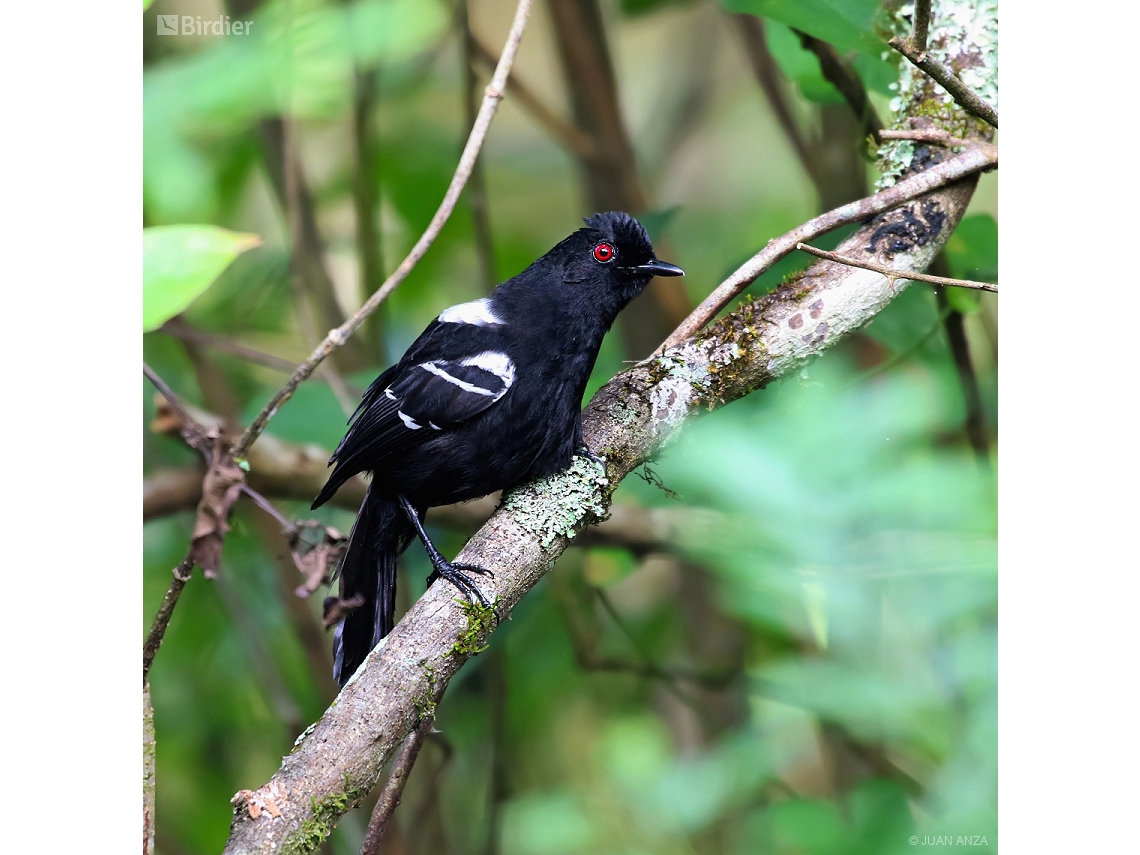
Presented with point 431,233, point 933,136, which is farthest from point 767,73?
point 431,233

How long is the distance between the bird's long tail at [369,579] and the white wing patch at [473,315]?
0.40 m

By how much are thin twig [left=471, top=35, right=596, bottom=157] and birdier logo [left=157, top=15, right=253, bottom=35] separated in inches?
30.3

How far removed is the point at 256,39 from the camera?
6.14 ft

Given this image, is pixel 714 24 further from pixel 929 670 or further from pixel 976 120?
pixel 929 670

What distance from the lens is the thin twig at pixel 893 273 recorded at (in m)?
1.50

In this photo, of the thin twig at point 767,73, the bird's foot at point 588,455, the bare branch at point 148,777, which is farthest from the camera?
the thin twig at point 767,73

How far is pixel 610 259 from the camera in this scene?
1866mm

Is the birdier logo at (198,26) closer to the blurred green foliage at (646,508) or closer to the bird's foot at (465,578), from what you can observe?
the blurred green foliage at (646,508)

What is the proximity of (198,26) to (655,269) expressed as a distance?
41.9 inches

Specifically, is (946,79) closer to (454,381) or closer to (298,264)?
(454,381)

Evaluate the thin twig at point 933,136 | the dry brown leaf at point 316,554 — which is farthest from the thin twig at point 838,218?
the dry brown leaf at point 316,554

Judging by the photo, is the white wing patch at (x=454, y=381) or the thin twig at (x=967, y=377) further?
the thin twig at (x=967, y=377)

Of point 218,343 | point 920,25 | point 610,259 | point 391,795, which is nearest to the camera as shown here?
point 391,795

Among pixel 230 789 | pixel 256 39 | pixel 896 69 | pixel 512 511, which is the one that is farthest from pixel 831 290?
pixel 230 789
